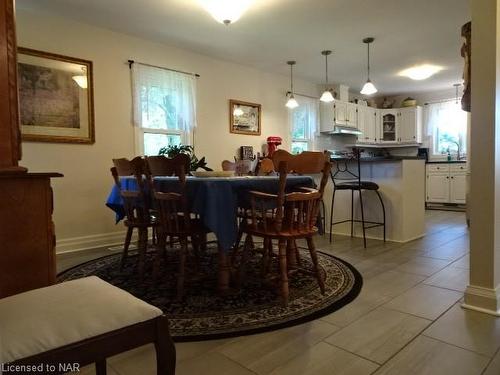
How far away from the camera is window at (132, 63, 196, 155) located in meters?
4.17

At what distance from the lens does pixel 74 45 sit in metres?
3.67

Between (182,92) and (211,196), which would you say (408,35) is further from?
(211,196)

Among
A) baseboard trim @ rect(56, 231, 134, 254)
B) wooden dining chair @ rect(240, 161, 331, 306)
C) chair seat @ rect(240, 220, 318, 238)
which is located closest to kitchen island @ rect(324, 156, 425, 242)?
wooden dining chair @ rect(240, 161, 331, 306)

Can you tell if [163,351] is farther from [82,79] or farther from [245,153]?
[245,153]

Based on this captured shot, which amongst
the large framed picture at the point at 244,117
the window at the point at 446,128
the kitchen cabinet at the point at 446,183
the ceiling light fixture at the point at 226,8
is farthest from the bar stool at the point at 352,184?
the window at the point at 446,128

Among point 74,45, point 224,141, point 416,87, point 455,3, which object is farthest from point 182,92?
point 416,87

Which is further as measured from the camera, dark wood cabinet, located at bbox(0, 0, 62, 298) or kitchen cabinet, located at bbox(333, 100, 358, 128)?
kitchen cabinet, located at bbox(333, 100, 358, 128)

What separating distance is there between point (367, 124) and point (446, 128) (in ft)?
5.72

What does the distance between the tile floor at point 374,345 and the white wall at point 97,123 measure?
2591 millimetres

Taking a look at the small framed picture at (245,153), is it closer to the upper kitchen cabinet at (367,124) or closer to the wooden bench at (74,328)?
the upper kitchen cabinet at (367,124)

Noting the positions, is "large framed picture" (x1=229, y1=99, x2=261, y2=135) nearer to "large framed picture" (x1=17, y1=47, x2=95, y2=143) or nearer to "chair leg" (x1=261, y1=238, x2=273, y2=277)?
"large framed picture" (x1=17, y1=47, x2=95, y2=143)

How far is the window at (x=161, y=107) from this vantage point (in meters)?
4.17

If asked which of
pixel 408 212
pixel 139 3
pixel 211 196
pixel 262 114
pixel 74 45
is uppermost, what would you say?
pixel 139 3

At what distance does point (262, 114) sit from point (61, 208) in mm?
3300
